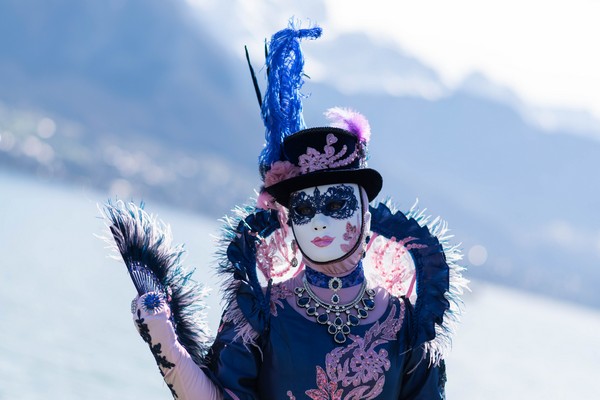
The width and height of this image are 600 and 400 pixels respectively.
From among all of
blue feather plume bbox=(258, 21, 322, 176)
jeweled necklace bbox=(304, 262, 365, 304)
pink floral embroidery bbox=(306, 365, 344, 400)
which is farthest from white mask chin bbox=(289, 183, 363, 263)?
pink floral embroidery bbox=(306, 365, 344, 400)

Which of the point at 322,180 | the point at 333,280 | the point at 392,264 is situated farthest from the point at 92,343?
the point at 322,180

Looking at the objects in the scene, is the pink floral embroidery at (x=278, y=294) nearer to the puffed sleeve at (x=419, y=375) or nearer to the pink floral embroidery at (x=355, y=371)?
the pink floral embroidery at (x=355, y=371)

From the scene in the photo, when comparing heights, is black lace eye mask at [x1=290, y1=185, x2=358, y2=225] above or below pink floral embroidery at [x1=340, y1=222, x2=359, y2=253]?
above

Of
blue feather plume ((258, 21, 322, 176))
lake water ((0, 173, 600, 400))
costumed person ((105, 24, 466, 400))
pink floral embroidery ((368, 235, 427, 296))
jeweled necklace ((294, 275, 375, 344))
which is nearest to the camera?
costumed person ((105, 24, 466, 400))

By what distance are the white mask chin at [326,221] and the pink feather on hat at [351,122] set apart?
249mm

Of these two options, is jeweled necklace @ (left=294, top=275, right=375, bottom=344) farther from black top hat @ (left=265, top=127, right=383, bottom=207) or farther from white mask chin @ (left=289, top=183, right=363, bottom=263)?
black top hat @ (left=265, top=127, right=383, bottom=207)

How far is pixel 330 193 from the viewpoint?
3.71m

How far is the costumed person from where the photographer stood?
3471mm

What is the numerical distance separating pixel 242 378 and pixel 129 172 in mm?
156397

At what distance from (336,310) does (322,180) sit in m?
0.52

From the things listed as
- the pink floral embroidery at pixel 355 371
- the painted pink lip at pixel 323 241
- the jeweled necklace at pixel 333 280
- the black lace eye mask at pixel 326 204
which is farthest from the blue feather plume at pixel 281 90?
the pink floral embroidery at pixel 355 371

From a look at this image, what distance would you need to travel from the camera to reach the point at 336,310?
369 cm

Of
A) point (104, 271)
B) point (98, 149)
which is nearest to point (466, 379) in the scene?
point (104, 271)

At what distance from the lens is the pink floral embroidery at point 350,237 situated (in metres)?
3.68
